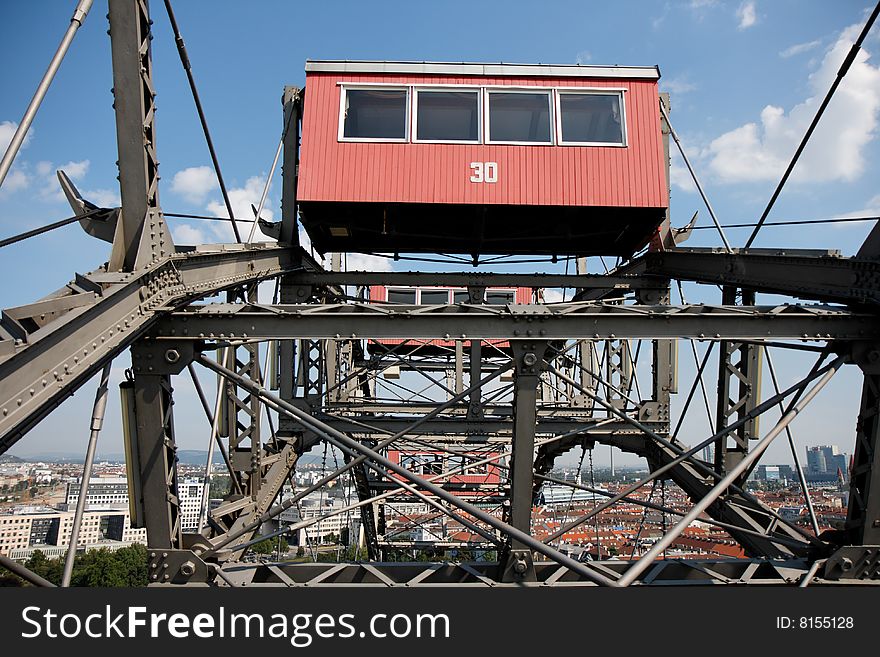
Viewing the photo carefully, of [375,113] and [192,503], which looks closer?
[375,113]

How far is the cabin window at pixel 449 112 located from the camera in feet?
33.1

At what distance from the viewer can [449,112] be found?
10148 mm

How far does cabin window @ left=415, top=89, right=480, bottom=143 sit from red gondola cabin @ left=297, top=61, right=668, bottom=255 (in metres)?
0.02

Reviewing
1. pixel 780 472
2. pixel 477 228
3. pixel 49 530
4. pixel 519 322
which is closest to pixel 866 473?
pixel 519 322

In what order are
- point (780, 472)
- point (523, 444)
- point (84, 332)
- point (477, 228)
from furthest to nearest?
point (780, 472), point (477, 228), point (523, 444), point (84, 332)

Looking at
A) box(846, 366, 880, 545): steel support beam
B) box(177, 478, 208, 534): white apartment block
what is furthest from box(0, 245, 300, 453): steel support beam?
box(846, 366, 880, 545): steel support beam

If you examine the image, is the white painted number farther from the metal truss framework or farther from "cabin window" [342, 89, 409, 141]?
the metal truss framework

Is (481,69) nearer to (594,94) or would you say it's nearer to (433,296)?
(594,94)

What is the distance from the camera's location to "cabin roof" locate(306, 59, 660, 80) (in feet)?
33.2

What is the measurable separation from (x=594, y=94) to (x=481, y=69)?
198 centimetres

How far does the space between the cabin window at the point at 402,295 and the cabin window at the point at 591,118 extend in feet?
48.0

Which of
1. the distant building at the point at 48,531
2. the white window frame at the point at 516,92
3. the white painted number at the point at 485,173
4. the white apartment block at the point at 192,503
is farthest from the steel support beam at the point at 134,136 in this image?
the distant building at the point at 48,531

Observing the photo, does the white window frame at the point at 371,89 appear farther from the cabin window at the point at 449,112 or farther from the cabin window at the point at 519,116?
the cabin window at the point at 519,116
